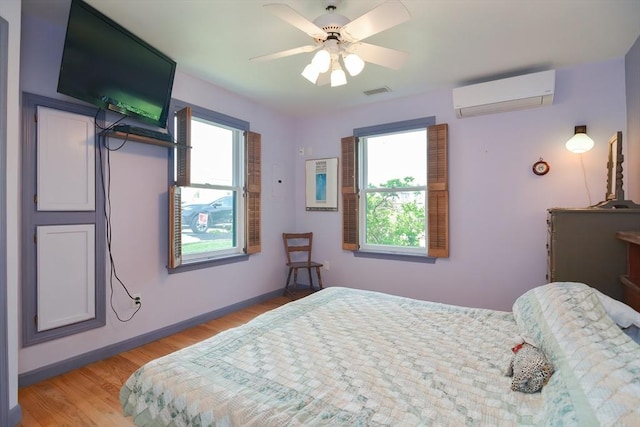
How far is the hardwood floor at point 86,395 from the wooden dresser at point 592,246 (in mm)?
2898

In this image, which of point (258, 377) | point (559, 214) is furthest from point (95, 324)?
point (559, 214)

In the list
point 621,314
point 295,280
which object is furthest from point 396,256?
point 621,314

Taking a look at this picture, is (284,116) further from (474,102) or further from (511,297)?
(511,297)

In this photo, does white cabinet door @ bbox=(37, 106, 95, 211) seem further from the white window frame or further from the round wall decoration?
the round wall decoration

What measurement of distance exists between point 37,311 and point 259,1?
2525mm

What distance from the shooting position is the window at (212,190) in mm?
2824

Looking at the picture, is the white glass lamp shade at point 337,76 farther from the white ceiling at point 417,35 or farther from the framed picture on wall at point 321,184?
the framed picture on wall at point 321,184

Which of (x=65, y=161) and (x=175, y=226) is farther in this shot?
(x=175, y=226)

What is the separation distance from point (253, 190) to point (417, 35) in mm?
2328

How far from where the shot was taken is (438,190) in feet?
11.1

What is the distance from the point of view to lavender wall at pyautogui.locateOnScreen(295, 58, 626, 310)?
9.04 ft

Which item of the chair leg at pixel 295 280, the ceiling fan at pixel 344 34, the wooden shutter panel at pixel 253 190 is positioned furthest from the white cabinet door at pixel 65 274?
the chair leg at pixel 295 280

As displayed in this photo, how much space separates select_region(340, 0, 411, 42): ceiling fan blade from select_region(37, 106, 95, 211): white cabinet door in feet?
6.66

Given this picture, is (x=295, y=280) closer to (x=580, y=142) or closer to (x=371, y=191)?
(x=371, y=191)
